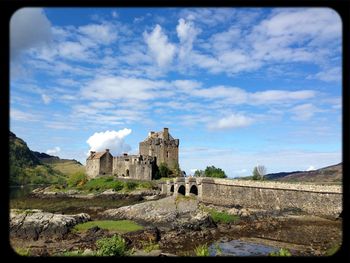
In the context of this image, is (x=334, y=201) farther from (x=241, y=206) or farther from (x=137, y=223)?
(x=137, y=223)

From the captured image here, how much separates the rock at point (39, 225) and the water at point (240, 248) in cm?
965

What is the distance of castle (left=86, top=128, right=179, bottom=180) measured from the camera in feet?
174

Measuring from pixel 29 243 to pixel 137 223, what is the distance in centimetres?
844

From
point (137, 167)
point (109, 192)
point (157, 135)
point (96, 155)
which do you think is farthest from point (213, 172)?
point (96, 155)

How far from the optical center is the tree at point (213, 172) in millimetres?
47250

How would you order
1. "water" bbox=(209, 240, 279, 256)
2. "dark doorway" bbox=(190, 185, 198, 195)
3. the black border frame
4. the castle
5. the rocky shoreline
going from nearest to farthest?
the black border frame
"water" bbox=(209, 240, 279, 256)
the rocky shoreline
"dark doorway" bbox=(190, 185, 198, 195)
the castle

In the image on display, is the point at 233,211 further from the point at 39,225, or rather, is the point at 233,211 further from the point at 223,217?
the point at 39,225

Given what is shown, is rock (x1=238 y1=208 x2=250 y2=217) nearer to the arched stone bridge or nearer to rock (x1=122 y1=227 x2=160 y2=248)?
the arched stone bridge

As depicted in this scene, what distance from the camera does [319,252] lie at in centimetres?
1658

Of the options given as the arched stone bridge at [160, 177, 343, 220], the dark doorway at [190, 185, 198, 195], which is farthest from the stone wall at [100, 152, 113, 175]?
the dark doorway at [190, 185, 198, 195]

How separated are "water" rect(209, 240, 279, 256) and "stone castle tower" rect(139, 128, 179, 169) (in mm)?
34013

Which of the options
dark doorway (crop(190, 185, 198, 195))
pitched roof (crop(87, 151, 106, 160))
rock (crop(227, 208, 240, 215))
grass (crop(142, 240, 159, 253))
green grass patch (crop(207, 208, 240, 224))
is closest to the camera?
grass (crop(142, 240, 159, 253))

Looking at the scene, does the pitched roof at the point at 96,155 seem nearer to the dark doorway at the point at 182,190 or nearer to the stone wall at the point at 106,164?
the stone wall at the point at 106,164
